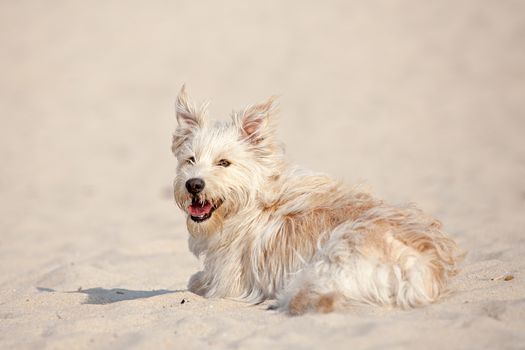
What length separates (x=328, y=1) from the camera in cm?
2984

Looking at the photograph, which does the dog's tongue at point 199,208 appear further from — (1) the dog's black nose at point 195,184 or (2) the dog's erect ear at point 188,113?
(2) the dog's erect ear at point 188,113

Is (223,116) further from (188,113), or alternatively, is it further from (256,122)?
(256,122)

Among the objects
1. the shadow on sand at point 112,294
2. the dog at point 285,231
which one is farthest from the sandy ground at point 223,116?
the dog at point 285,231

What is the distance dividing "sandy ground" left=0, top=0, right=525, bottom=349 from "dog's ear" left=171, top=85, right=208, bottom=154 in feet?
4.37

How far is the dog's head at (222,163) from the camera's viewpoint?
5332 mm

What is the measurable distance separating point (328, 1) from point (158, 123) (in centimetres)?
1211

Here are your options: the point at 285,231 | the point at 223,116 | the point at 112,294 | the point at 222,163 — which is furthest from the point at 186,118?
the point at 223,116

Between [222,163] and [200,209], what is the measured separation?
16.7 inches

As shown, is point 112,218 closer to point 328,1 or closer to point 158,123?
point 158,123

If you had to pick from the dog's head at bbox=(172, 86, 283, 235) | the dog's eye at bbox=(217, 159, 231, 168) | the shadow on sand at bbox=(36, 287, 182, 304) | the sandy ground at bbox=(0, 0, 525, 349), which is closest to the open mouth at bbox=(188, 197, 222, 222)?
the dog's head at bbox=(172, 86, 283, 235)

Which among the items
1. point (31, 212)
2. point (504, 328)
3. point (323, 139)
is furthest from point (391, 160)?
point (504, 328)

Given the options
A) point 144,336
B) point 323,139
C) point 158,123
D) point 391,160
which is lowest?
point 144,336

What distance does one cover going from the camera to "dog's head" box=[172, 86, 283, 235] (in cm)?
533

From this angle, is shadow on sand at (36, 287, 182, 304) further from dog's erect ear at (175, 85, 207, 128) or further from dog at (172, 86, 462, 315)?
dog's erect ear at (175, 85, 207, 128)
